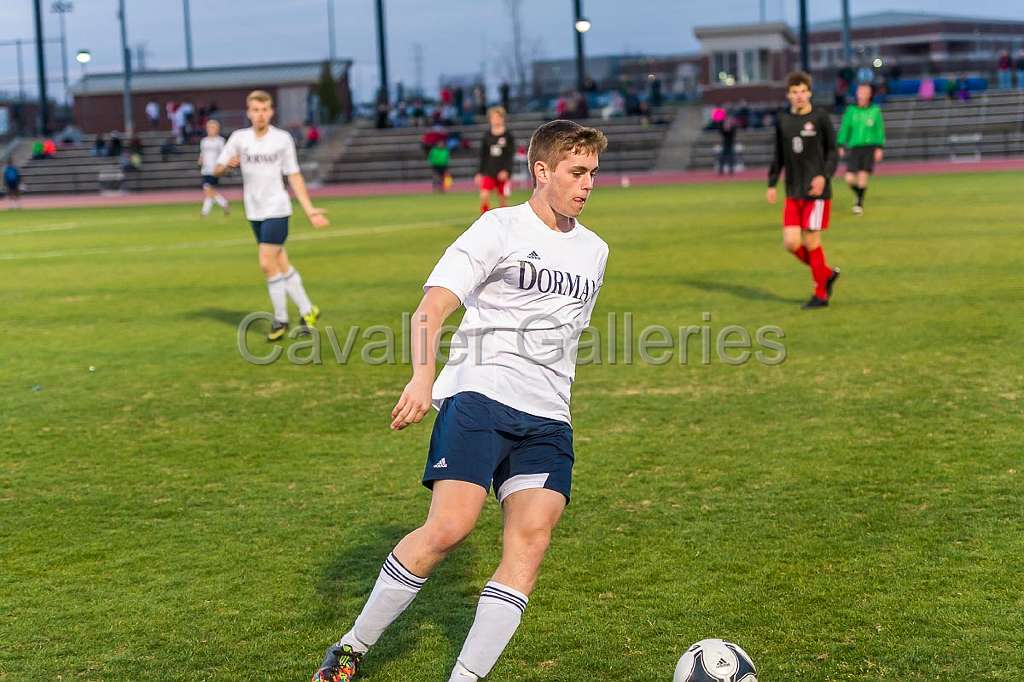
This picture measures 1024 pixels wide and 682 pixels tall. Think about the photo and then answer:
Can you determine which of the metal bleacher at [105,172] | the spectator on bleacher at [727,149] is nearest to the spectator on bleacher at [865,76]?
the spectator on bleacher at [727,149]

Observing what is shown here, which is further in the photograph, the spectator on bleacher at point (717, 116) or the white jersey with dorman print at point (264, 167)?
the spectator on bleacher at point (717, 116)

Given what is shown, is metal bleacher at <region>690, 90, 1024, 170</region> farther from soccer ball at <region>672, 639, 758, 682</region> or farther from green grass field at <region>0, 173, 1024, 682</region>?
soccer ball at <region>672, 639, 758, 682</region>

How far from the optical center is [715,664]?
386cm

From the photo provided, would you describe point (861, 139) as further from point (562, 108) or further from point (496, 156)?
point (562, 108)

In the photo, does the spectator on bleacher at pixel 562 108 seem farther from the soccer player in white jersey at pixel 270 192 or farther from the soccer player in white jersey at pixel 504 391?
the soccer player in white jersey at pixel 504 391

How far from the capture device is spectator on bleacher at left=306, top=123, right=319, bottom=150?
50719mm

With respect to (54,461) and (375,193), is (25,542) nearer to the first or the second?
(54,461)

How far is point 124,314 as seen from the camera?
1327cm

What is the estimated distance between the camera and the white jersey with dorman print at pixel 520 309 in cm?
402

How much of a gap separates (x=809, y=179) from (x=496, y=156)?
11.1 m

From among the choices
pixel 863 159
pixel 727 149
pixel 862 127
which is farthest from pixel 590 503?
pixel 727 149

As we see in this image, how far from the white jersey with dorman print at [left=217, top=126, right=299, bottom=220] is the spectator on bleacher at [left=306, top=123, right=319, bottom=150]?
4041 cm

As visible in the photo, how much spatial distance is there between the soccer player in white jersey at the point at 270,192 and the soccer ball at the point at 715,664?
7.51m

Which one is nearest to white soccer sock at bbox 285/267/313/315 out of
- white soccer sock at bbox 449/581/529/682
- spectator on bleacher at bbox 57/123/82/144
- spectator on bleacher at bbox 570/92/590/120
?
white soccer sock at bbox 449/581/529/682
